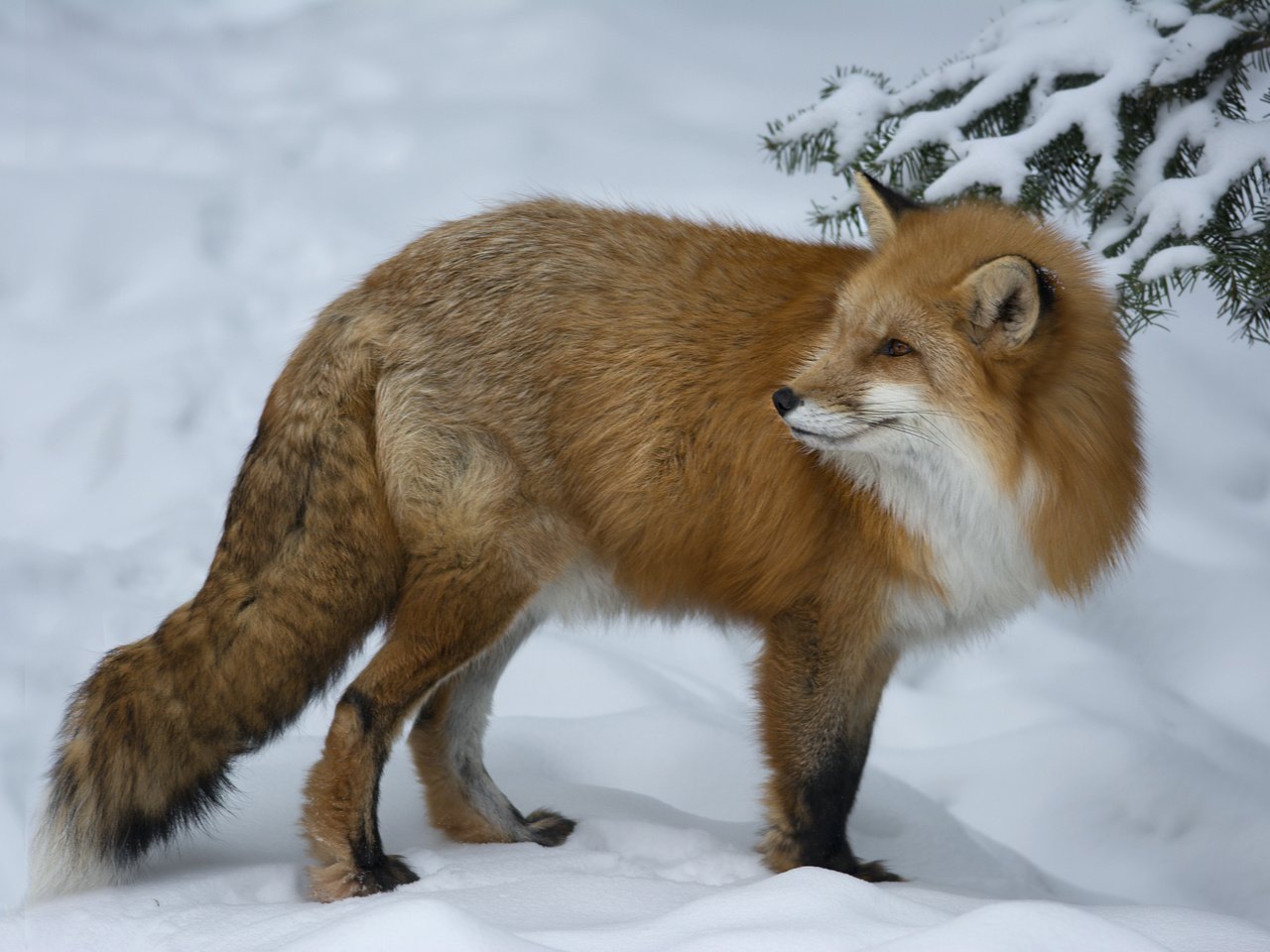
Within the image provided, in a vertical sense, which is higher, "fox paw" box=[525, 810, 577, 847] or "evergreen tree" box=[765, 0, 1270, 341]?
"evergreen tree" box=[765, 0, 1270, 341]

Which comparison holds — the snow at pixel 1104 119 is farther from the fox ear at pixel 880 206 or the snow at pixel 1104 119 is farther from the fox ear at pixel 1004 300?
the fox ear at pixel 1004 300

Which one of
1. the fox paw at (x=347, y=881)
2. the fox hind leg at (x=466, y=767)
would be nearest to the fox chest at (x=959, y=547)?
the fox hind leg at (x=466, y=767)

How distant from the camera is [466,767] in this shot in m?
3.36

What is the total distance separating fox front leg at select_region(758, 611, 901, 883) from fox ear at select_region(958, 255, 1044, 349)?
81 cm

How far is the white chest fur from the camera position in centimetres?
274

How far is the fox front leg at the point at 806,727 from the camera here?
2.96m

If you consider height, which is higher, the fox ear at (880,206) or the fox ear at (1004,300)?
the fox ear at (880,206)

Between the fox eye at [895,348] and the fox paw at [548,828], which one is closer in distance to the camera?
the fox eye at [895,348]

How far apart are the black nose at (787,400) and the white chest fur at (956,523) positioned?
0.87 feet

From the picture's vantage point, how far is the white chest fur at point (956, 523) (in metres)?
2.74

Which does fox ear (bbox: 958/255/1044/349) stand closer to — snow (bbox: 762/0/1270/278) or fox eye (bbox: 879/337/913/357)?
fox eye (bbox: 879/337/913/357)

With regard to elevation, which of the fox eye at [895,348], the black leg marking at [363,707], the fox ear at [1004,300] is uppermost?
the fox ear at [1004,300]

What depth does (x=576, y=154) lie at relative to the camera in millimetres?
7480

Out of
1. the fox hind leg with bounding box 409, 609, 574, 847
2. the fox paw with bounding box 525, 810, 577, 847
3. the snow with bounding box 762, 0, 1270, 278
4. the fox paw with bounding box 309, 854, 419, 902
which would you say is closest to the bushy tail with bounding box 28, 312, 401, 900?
the fox paw with bounding box 309, 854, 419, 902
